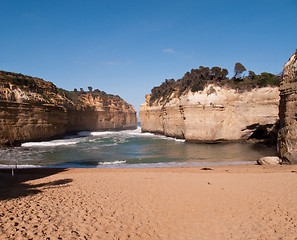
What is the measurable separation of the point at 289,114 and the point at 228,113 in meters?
11.3

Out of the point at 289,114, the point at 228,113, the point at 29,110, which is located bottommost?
the point at 289,114

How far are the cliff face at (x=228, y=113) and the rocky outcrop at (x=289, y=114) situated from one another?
10062 millimetres

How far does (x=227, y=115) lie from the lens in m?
23.0

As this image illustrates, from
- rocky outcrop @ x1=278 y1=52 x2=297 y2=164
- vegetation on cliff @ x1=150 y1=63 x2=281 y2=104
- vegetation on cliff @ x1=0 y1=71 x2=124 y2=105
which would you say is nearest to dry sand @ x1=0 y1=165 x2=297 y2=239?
rocky outcrop @ x1=278 y1=52 x2=297 y2=164

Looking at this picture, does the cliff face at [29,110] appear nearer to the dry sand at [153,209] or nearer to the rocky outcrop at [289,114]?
the dry sand at [153,209]

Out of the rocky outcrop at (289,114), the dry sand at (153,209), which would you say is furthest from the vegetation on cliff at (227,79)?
the dry sand at (153,209)

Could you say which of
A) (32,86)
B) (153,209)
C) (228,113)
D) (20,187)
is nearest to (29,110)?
(32,86)

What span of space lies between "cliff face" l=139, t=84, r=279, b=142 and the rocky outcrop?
33.0ft

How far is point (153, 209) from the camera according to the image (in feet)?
18.4

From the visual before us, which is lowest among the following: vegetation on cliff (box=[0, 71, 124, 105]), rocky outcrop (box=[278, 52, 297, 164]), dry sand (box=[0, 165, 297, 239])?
dry sand (box=[0, 165, 297, 239])

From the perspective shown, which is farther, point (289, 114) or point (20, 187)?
point (289, 114)

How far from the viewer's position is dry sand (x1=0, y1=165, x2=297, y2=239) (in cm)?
415

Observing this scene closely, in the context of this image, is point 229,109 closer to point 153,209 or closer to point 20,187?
point 153,209

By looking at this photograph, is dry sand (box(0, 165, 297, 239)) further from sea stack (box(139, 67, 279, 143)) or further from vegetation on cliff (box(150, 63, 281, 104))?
vegetation on cliff (box(150, 63, 281, 104))
